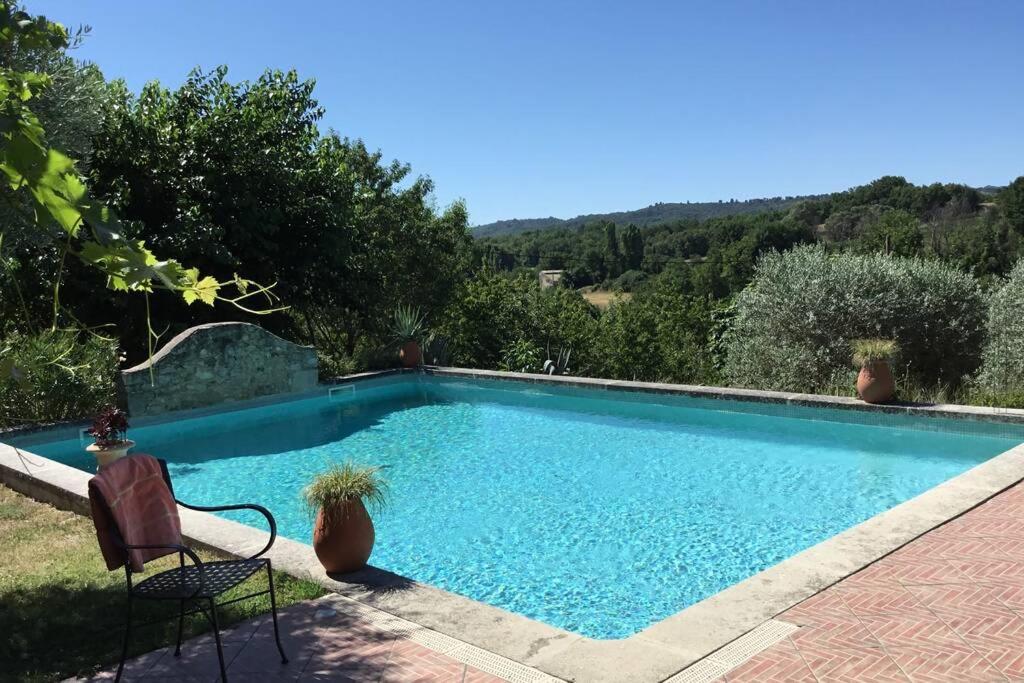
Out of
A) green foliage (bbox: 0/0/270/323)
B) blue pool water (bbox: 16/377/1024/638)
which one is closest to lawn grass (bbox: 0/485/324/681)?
blue pool water (bbox: 16/377/1024/638)

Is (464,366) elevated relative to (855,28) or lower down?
lower down

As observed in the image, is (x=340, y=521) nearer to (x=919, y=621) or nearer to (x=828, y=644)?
(x=828, y=644)

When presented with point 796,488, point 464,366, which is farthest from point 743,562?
point 464,366

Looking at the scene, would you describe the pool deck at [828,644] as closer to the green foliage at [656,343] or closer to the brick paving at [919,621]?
the brick paving at [919,621]

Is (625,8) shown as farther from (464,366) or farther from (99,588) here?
(99,588)

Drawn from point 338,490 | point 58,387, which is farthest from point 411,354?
point 338,490

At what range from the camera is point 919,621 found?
407cm

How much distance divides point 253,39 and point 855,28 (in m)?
12.3

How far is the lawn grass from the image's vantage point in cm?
397

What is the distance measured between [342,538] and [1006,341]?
10.7m

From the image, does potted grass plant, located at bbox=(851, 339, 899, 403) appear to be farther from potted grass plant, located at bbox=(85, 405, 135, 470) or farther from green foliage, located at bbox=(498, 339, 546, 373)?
potted grass plant, located at bbox=(85, 405, 135, 470)

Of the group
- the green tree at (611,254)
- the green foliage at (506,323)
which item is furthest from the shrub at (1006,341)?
the green tree at (611,254)

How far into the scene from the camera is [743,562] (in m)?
6.21

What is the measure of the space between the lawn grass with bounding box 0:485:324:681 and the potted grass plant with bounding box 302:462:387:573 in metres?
0.24
